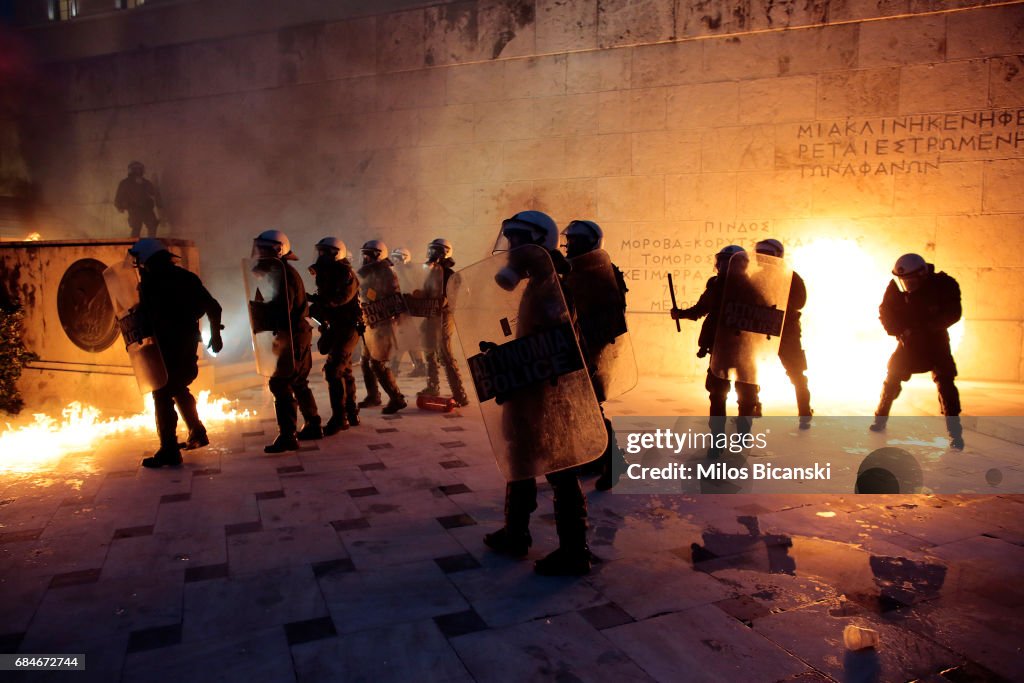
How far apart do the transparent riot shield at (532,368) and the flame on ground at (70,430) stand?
4096 mm

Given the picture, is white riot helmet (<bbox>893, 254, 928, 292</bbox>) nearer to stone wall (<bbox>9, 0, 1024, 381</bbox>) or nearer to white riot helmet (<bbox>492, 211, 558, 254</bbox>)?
stone wall (<bbox>9, 0, 1024, 381</bbox>)

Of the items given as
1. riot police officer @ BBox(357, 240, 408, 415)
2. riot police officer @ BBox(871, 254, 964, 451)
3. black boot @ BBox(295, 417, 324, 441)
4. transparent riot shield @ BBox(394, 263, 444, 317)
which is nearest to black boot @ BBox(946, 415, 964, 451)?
riot police officer @ BBox(871, 254, 964, 451)

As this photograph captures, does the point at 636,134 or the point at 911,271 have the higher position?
the point at 636,134

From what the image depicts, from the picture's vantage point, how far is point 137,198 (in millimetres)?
12930

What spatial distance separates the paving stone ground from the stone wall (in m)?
5.60

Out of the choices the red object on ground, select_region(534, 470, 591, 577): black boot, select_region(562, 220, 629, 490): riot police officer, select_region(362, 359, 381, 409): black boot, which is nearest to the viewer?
select_region(534, 470, 591, 577): black boot

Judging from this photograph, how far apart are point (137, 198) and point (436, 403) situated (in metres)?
9.03

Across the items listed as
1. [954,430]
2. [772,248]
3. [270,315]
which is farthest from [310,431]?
[954,430]

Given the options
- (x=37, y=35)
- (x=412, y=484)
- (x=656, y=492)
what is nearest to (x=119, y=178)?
(x=37, y=35)

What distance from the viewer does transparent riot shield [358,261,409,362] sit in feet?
23.4

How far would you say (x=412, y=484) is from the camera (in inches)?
194

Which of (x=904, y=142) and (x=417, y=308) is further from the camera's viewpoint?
(x=904, y=142)

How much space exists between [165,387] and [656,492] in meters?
3.86

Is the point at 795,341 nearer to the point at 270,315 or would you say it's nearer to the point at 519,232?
the point at 519,232
